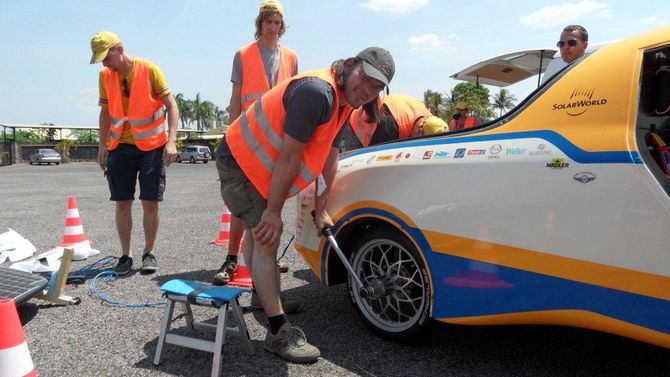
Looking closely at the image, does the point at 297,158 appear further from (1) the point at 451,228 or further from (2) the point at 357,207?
(1) the point at 451,228

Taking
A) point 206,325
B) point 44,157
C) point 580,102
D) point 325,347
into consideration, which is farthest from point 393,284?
point 44,157

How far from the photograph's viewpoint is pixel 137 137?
4164 millimetres

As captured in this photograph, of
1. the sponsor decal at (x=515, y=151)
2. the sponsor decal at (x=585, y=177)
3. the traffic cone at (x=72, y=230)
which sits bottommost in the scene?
the traffic cone at (x=72, y=230)

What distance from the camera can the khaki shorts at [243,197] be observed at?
2705mm

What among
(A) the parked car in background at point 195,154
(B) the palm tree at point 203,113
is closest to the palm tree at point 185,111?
(B) the palm tree at point 203,113

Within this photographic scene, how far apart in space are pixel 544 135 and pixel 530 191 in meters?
0.25

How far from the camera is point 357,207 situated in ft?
9.39

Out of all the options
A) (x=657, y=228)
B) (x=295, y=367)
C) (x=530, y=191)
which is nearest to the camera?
(x=657, y=228)

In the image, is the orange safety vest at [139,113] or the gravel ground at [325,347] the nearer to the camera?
the gravel ground at [325,347]

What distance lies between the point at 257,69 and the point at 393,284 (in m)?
2.12

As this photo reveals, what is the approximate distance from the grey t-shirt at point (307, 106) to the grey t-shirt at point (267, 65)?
169 centimetres

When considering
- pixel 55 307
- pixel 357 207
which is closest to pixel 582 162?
pixel 357 207

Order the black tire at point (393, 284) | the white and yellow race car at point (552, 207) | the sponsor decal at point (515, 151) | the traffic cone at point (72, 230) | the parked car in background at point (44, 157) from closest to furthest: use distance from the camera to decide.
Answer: the white and yellow race car at point (552, 207) < the sponsor decal at point (515, 151) < the black tire at point (393, 284) < the traffic cone at point (72, 230) < the parked car in background at point (44, 157)

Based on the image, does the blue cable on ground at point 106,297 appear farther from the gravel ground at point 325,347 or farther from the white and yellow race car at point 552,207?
the white and yellow race car at point 552,207
